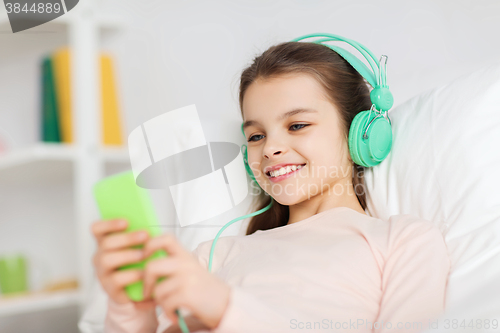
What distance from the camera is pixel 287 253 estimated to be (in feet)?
2.62

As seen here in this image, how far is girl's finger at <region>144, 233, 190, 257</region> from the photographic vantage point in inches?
19.4

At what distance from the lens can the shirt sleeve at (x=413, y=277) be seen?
667 millimetres

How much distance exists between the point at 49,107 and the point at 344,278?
115 centimetres

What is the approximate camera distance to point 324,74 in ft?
3.30

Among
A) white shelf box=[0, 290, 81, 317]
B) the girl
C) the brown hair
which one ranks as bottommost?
white shelf box=[0, 290, 81, 317]

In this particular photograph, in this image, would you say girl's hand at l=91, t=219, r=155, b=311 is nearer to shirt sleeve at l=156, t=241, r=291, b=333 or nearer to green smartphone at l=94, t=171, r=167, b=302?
green smartphone at l=94, t=171, r=167, b=302

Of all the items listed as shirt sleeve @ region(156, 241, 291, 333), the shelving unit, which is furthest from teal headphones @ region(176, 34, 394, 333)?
the shelving unit

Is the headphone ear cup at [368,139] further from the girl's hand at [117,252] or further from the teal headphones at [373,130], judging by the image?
the girl's hand at [117,252]

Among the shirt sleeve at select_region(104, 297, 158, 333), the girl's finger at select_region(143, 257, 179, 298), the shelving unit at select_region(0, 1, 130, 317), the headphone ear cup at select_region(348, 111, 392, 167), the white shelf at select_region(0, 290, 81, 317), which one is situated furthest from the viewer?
the shelving unit at select_region(0, 1, 130, 317)

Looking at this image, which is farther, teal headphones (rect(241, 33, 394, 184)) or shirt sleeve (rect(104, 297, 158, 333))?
teal headphones (rect(241, 33, 394, 184))

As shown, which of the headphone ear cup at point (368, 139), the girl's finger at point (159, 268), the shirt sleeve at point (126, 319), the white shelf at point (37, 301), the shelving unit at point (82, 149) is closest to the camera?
the girl's finger at point (159, 268)

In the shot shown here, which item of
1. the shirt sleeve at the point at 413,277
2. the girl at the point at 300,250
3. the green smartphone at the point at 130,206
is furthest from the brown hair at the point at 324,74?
the green smartphone at the point at 130,206

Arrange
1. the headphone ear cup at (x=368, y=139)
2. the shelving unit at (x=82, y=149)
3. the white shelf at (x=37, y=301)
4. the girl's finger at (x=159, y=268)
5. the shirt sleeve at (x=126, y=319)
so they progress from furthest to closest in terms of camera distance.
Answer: the shelving unit at (x=82, y=149) < the white shelf at (x=37, y=301) < the headphone ear cup at (x=368, y=139) < the shirt sleeve at (x=126, y=319) < the girl's finger at (x=159, y=268)

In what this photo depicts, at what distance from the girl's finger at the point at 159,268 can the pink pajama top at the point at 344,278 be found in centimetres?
15
